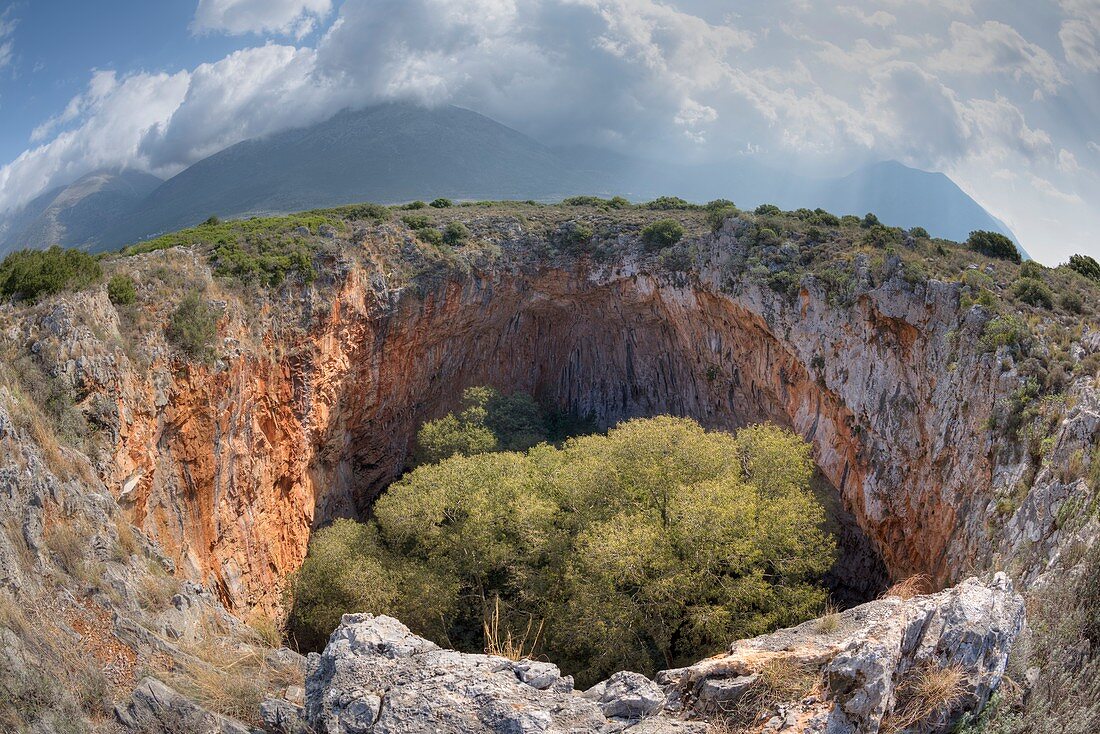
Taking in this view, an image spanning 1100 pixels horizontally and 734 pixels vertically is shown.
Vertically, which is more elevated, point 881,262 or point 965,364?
point 881,262

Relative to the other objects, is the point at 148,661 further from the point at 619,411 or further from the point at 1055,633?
the point at 619,411

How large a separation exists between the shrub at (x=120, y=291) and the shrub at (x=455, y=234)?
748 inches

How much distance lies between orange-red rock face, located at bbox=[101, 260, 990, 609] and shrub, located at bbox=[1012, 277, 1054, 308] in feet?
8.90

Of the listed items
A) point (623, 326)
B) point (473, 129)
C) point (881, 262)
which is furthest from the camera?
point (473, 129)

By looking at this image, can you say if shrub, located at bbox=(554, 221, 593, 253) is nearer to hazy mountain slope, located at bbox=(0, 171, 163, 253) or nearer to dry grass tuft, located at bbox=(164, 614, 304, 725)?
dry grass tuft, located at bbox=(164, 614, 304, 725)

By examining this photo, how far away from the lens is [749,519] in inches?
642

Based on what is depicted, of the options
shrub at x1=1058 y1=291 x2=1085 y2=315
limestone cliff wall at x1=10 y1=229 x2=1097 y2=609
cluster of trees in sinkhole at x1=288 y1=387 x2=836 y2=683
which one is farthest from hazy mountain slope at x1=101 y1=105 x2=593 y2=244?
shrub at x1=1058 y1=291 x2=1085 y2=315

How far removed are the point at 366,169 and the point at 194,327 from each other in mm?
A: 114228

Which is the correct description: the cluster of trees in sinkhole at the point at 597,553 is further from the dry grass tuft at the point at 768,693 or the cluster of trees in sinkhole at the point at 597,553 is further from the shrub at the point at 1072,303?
the shrub at the point at 1072,303

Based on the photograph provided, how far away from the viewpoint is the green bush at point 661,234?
36250mm

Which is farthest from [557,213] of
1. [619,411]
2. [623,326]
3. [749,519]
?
[749,519]

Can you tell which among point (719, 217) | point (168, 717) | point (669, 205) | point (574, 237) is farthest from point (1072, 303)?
point (168, 717)

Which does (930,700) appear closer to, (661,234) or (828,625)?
(828,625)

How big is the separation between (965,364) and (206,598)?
24.6 meters
